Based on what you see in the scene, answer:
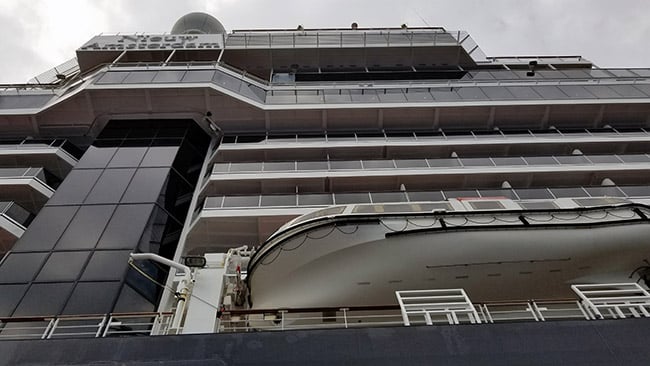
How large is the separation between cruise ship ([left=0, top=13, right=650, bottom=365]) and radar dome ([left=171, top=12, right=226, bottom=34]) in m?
4.85

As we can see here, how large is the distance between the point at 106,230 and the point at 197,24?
23177 millimetres

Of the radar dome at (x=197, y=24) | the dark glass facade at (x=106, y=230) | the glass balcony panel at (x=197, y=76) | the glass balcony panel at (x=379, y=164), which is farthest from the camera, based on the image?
the radar dome at (x=197, y=24)

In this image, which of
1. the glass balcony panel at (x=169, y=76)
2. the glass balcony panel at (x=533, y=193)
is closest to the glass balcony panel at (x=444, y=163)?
the glass balcony panel at (x=533, y=193)

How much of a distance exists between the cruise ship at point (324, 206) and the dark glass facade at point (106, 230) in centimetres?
6

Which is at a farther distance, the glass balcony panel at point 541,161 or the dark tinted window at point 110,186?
the glass balcony panel at point 541,161

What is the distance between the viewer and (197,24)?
29609mm

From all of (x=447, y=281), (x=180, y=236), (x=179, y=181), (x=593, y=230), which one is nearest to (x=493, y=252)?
(x=447, y=281)

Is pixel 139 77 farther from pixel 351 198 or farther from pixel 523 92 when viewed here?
pixel 523 92

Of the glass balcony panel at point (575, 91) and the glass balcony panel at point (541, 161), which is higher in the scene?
the glass balcony panel at point (575, 91)

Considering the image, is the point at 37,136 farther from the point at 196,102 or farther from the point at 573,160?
the point at 573,160

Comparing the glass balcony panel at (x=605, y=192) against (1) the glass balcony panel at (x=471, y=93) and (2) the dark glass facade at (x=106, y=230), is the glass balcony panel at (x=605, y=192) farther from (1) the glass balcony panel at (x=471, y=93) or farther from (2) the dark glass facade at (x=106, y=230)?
(2) the dark glass facade at (x=106, y=230)

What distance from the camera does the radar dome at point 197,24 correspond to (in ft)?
96.2

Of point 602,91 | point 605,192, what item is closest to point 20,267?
point 605,192

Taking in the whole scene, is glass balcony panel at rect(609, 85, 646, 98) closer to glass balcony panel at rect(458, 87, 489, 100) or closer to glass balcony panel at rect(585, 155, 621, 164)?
glass balcony panel at rect(585, 155, 621, 164)
